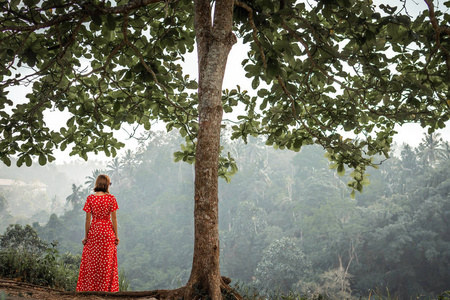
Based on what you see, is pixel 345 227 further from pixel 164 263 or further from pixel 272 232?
pixel 164 263

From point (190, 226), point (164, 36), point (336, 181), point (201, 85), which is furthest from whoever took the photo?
point (190, 226)

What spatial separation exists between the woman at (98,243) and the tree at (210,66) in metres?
0.71

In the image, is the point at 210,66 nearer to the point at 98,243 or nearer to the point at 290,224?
the point at 98,243

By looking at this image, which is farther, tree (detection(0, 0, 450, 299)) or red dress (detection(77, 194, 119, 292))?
red dress (detection(77, 194, 119, 292))

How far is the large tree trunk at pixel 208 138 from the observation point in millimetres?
2221

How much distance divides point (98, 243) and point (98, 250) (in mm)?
75

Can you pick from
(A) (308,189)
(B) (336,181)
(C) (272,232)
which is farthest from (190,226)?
(B) (336,181)

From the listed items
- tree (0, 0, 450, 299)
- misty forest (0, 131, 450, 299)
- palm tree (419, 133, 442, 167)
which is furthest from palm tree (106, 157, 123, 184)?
tree (0, 0, 450, 299)

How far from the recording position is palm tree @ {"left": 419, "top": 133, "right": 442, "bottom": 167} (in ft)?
105

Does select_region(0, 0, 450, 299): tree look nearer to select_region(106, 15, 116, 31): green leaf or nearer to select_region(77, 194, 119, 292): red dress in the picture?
select_region(106, 15, 116, 31): green leaf

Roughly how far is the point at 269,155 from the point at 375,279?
1059 inches

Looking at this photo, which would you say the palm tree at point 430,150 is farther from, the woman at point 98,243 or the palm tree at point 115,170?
the palm tree at point 115,170

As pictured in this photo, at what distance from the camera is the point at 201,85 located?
2.49 metres

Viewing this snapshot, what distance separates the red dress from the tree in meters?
0.77
